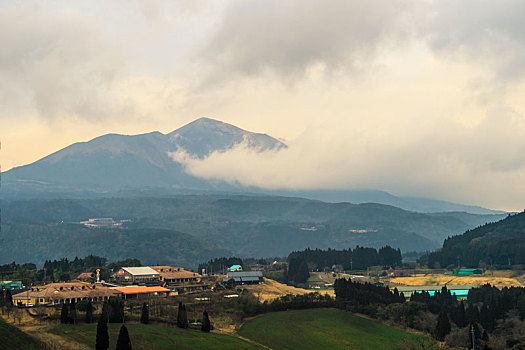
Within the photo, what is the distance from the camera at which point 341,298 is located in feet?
493

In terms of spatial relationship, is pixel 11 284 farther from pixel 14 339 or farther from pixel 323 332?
pixel 14 339

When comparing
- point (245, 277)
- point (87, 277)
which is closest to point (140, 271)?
point (87, 277)

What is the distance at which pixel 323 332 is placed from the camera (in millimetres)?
124250

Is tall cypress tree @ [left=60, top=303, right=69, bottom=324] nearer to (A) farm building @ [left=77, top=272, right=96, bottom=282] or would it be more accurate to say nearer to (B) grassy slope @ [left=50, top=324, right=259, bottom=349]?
(B) grassy slope @ [left=50, top=324, right=259, bottom=349]

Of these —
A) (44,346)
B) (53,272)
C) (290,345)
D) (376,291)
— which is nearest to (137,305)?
(290,345)

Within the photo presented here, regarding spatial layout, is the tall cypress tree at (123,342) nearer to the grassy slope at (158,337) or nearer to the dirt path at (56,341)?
the dirt path at (56,341)

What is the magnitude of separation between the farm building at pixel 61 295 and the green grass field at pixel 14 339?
41.9 meters

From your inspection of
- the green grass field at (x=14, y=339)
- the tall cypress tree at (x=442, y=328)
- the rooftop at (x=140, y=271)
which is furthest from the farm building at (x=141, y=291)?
the tall cypress tree at (x=442, y=328)

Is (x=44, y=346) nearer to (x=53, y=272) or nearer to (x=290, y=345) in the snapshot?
(x=290, y=345)

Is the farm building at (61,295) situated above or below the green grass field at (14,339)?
above

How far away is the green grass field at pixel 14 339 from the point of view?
265 ft

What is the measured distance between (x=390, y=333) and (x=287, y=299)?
25.7 m

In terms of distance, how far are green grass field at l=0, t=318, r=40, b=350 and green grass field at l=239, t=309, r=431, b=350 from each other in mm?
40642

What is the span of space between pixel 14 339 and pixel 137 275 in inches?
3898
